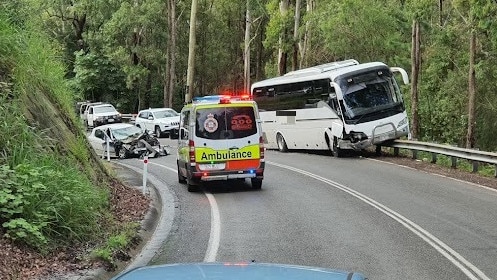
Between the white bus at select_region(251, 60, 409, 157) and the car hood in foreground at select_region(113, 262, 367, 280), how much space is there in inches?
802

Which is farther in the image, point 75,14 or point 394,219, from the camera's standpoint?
point 75,14

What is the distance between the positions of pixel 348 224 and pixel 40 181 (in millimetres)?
5366

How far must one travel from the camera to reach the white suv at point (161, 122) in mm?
38000

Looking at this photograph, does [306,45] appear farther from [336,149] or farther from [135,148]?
[336,149]

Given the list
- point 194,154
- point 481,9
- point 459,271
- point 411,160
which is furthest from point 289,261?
point 411,160

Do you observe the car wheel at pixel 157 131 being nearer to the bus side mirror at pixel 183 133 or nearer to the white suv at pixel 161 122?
the white suv at pixel 161 122

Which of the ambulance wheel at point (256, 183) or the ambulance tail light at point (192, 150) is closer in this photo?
the ambulance tail light at point (192, 150)

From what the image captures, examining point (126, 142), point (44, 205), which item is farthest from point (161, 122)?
point (44, 205)

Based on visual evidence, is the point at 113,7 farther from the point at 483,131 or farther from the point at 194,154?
the point at 194,154

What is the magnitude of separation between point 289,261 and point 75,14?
163ft

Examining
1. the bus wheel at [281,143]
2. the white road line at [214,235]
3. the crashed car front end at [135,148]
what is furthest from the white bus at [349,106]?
the white road line at [214,235]

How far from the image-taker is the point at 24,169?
27.5 ft

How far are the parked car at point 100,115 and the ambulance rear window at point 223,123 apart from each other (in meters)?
29.4

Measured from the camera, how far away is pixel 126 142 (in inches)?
1070
